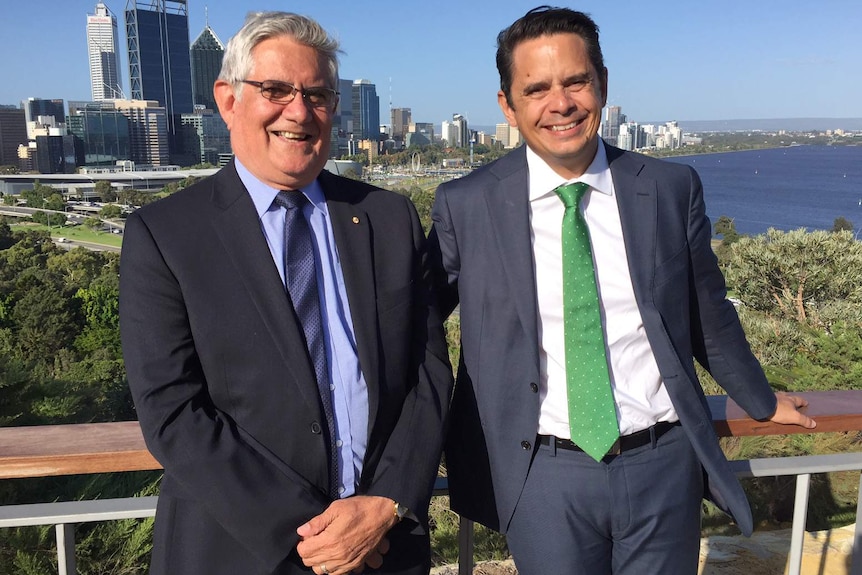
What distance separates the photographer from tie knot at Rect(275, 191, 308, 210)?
1239mm

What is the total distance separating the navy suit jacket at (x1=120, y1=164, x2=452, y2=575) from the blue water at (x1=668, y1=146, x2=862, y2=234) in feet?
103

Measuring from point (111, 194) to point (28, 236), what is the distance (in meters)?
34.0

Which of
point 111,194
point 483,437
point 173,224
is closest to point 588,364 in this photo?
point 483,437

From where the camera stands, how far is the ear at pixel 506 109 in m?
1.46

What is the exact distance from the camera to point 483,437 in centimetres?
139

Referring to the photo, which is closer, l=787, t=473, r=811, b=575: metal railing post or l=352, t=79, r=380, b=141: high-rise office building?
l=787, t=473, r=811, b=575: metal railing post

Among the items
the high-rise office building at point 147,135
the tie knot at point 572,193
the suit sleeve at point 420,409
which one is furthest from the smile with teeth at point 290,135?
the high-rise office building at point 147,135

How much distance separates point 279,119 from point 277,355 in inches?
15.8

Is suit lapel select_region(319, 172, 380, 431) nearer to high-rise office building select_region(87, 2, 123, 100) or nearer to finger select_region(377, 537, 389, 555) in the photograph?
finger select_region(377, 537, 389, 555)

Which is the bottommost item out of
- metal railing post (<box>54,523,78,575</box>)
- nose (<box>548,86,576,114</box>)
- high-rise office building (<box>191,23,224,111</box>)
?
metal railing post (<box>54,523,78,575</box>)

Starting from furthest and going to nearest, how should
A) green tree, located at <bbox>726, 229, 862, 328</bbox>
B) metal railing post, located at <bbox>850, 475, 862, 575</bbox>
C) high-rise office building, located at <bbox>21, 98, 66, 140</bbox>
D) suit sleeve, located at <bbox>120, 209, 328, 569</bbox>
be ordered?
1. high-rise office building, located at <bbox>21, 98, 66, 140</bbox>
2. green tree, located at <bbox>726, 229, 862, 328</bbox>
3. metal railing post, located at <bbox>850, 475, 862, 575</bbox>
4. suit sleeve, located at <bbox>120, 209, 328, 569</bbox>

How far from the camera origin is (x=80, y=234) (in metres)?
55.5

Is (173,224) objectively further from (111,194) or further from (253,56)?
(111,194)

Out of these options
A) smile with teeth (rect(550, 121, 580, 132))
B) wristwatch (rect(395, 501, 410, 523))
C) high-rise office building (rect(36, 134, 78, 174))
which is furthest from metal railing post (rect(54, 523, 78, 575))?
high-rise office building (rect(36, 134, 78, 174))
